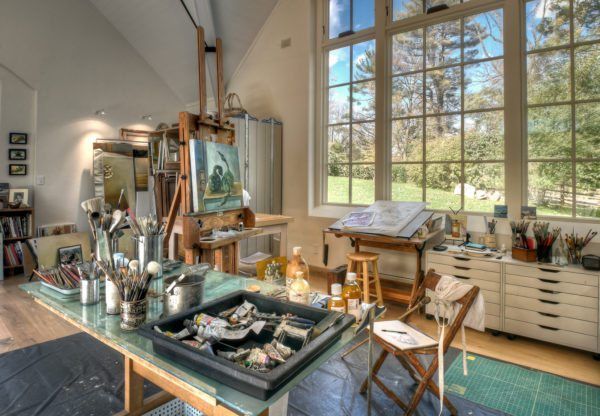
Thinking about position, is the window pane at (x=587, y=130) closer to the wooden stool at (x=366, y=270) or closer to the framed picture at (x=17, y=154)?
the wooden stool at (x=366, y=270)

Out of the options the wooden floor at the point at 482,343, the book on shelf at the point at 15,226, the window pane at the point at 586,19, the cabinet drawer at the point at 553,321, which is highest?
the window pane at the point at 586,19

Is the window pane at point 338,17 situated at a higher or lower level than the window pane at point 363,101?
higher

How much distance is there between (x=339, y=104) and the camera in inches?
186

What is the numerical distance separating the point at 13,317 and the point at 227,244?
2.20 metres

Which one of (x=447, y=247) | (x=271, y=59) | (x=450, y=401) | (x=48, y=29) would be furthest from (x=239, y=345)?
(x=48, y=29)

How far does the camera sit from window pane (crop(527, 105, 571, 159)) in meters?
3.26

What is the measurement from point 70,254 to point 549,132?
18.8 ft

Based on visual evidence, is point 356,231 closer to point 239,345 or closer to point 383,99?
point 383,99

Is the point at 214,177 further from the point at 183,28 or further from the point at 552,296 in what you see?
the point at 183,28

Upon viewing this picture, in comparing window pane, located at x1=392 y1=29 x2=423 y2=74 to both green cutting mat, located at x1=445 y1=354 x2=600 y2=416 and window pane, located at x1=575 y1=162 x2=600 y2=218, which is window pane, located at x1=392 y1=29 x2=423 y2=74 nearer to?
window pane, located at x1=575 y1=162 x2=600 y2=218

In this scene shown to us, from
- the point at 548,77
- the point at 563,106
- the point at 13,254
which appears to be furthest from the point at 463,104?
the point at 13,254

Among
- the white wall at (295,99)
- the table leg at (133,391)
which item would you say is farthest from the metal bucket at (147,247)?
the white wall at (295,99)

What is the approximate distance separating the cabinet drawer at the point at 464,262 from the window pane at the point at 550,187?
0.94 metres

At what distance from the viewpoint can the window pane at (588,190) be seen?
3123 millimetres
